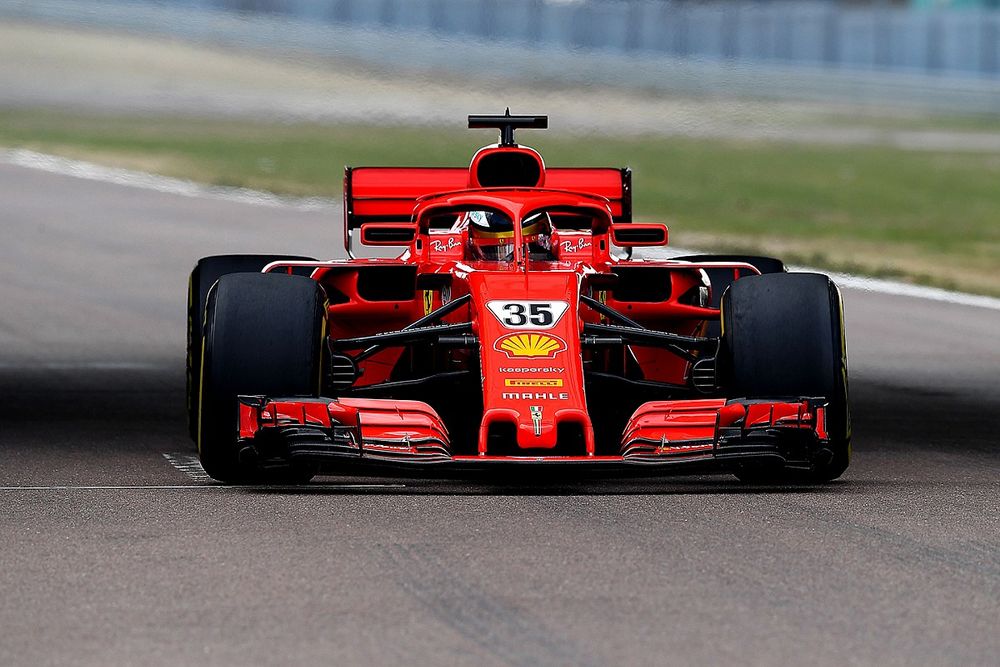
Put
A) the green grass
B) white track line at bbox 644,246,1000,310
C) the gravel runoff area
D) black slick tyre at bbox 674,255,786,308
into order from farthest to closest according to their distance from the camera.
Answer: the gravel runoff area < the green grass < white track line at bbox 644,246,1000,310 < black slick tyre at bbox 674,255,786,308

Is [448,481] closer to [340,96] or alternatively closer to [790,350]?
[790,350]

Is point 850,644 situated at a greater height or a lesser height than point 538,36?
lesser

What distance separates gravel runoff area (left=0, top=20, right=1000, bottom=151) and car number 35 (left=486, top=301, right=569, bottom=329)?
30705 millimetres

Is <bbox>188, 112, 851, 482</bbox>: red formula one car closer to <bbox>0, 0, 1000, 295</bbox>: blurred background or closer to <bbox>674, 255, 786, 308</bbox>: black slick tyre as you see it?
<bbox>674, 255, 786, 308</bbox>: black slick tyre

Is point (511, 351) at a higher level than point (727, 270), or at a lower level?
lower

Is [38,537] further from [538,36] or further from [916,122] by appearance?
[538,36]

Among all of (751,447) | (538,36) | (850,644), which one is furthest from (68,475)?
(538,36)

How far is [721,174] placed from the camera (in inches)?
1535

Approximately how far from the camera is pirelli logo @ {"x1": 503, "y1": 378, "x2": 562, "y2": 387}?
9.34 metres

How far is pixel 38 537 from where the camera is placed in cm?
809

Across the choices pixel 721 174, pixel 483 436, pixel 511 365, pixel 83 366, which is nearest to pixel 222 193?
pixel 721 174

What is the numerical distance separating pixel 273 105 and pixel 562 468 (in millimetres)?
38427

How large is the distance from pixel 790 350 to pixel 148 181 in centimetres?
2468

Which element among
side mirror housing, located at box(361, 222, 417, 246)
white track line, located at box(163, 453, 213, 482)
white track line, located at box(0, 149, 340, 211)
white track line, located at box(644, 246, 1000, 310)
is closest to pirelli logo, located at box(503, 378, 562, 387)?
white track line, located at box(163, 453, 213, 482)
